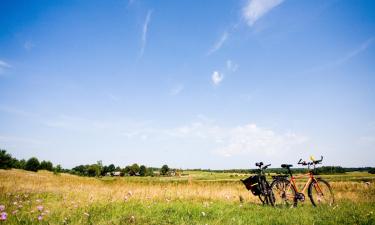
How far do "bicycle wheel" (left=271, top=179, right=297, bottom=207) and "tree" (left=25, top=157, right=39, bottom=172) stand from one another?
8779 cm

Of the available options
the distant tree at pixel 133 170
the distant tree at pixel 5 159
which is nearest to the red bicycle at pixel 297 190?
the distant tree at pixel 5 159

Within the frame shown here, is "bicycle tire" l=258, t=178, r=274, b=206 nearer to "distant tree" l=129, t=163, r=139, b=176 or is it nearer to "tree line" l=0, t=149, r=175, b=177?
"tree line" l=0, t=149, r=175, b=177

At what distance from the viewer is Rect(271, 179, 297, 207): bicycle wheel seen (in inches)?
386

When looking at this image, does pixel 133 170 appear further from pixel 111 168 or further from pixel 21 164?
pixel 21 164

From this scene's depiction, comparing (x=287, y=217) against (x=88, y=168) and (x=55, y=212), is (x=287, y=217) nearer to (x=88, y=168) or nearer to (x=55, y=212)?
(x=55, y=212)

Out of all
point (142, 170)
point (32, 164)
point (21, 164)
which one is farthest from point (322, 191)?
point (142, 170)

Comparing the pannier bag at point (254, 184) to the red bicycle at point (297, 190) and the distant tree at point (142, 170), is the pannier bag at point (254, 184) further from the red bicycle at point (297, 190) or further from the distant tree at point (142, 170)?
the distant tree at point (142, 170)

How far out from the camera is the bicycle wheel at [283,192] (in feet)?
32.1

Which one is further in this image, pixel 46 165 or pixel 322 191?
pixel 46 165

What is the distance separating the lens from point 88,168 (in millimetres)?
136625

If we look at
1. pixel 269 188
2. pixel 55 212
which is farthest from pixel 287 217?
pixel 55 212

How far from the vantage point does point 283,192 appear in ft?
32.3

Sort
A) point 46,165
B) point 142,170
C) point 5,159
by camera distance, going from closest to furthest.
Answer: point 5,159
point 46,165
point 142,170

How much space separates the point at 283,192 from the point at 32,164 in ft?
297
